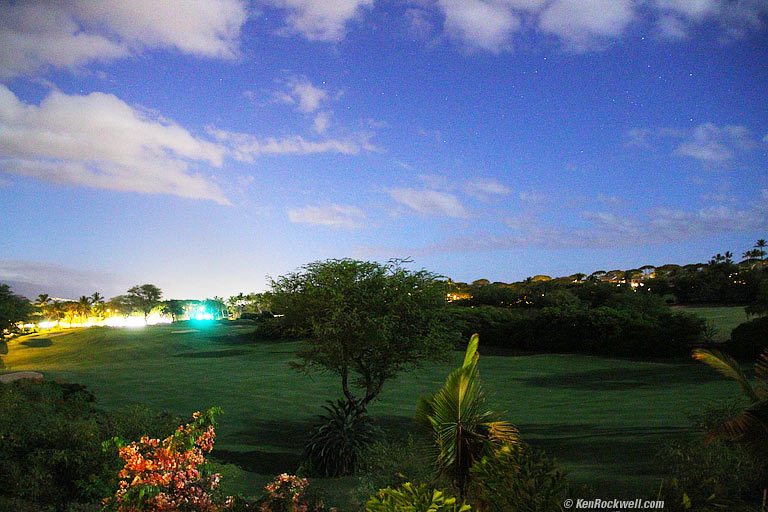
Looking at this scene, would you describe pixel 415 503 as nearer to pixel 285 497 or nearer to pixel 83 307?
pixel 285 497

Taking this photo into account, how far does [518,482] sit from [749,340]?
147 feet

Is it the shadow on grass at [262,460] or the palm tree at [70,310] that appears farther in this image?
the palm tree at [70,310]

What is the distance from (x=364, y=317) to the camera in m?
19.0

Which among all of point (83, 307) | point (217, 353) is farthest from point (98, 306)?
point (217, 353)

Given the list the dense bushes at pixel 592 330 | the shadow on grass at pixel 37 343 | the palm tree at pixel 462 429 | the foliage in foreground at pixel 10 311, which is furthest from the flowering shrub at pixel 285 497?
the shadow on grass at pixel 37 343

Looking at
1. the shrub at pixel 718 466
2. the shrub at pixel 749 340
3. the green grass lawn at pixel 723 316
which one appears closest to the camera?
the shrub at pixel 718 466

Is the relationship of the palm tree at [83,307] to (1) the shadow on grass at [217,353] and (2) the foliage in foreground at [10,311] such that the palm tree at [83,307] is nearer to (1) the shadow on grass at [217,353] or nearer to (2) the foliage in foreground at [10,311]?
(1) the shadow on grass at [217,353]

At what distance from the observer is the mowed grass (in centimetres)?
1638

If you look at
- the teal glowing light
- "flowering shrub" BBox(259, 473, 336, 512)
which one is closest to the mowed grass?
"flowering shrub" BBox(259, 473, 336, 512)

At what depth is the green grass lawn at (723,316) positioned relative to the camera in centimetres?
5147

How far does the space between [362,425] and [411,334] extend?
11.5 ft

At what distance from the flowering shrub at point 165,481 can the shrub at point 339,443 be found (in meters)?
8.12

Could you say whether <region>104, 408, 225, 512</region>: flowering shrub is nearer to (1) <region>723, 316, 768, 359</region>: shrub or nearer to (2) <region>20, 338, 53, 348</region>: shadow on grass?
(1) <region>723, 316, 768, 359</region>: shrub

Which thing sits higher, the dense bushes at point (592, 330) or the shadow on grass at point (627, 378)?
the dense bushes at point (592, 330)
